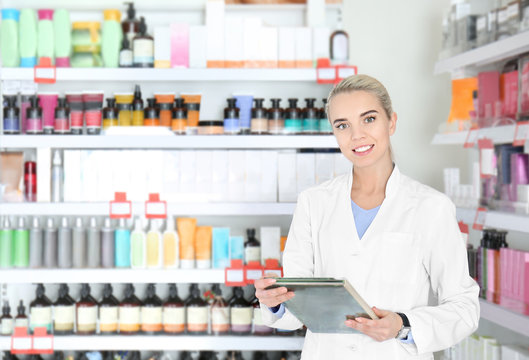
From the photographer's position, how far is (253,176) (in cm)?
285

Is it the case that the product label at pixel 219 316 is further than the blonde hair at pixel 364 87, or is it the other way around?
the product label at pixel 219 316

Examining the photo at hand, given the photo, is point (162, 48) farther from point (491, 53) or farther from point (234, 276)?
point (491, 53)

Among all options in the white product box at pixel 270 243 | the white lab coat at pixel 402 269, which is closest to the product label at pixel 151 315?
the white product box at pixel 270 243

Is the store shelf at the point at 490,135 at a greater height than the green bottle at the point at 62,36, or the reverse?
the green bottle at the point at 62,36

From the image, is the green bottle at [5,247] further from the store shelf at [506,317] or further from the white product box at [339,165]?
the store shelf at [506,317]

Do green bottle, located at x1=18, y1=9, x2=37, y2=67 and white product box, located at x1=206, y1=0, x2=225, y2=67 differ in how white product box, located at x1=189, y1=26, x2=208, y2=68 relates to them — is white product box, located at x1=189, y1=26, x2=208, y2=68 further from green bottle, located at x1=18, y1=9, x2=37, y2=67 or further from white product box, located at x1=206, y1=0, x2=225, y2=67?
green bottle, located at x1=18, y1=9, x2=37, y2=67

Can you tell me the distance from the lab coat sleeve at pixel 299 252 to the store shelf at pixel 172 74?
4.23ft

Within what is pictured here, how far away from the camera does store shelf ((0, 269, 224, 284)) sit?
2.75 metres

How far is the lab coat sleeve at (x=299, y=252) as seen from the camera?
5.10 feet

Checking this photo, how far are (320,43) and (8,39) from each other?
1548 mm

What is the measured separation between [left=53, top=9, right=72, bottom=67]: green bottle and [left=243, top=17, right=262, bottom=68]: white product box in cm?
91

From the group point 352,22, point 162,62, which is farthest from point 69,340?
point 352,22

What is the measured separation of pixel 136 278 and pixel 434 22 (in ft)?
7.09

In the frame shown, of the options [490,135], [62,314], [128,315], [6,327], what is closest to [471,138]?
[490,135]
